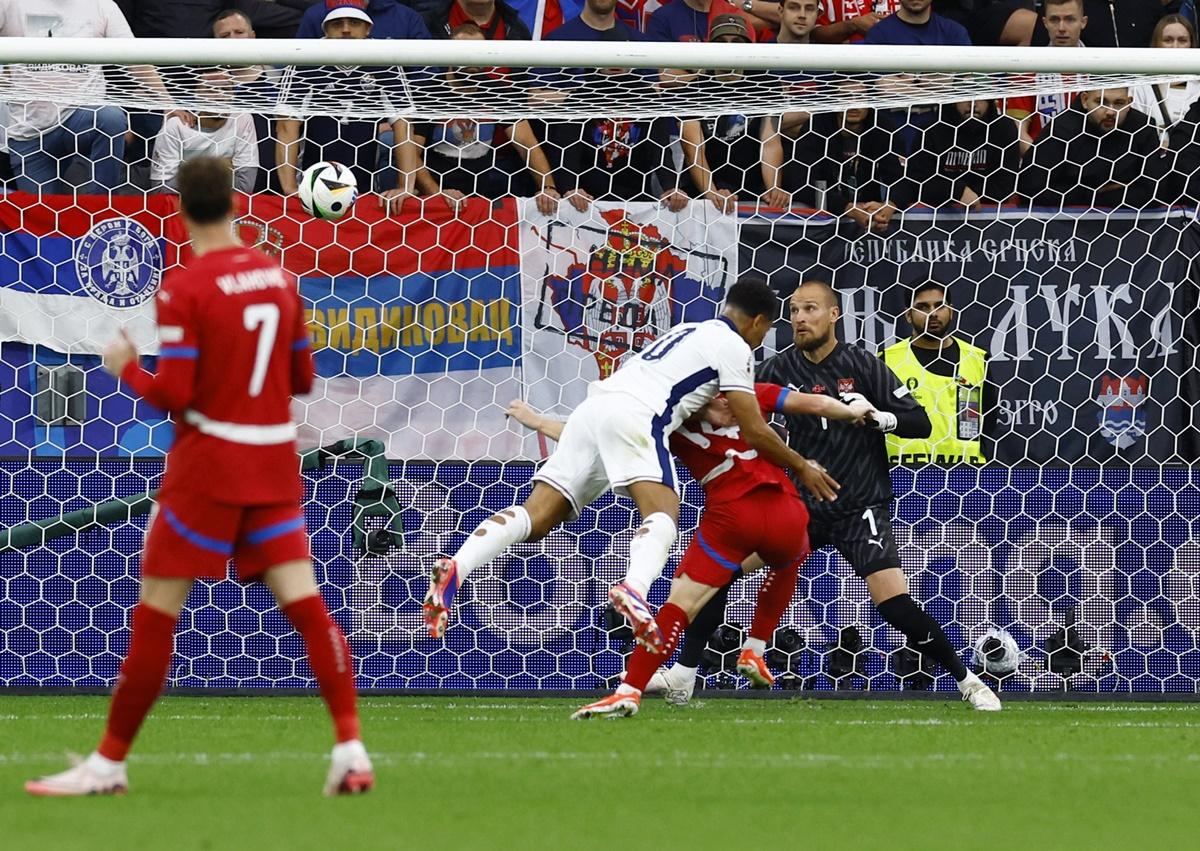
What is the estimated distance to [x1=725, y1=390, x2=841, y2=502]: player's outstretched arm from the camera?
7.73 meters

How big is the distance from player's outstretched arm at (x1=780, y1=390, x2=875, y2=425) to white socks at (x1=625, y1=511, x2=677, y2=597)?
841mm

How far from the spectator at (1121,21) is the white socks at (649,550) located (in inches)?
238

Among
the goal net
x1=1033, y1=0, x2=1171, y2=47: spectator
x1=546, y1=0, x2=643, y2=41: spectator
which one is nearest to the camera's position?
the goal net

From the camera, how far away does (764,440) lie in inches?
306

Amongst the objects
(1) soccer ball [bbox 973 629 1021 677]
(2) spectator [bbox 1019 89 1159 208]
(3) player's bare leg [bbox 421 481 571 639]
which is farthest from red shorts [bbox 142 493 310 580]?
(2) spectator [bbox 1019 89 1159 208]

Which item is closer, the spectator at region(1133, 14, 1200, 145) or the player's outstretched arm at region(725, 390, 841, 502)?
the player's outstretched arm at region(725, 390, 841, 502)

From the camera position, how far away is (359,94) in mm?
9531

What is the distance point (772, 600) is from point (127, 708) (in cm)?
415

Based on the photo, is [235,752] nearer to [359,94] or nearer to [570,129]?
[359,94]

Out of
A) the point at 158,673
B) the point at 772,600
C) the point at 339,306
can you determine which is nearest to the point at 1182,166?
the point at 772,600

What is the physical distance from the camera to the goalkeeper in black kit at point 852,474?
27.8 feet

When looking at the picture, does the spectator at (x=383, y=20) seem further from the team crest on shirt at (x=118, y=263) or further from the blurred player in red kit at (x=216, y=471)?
the blurred player in red kit at (x=216, y=471)

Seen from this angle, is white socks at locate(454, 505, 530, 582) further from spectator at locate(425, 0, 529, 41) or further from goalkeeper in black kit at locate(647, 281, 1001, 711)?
spectator at locate(425, 0, 529, 41)

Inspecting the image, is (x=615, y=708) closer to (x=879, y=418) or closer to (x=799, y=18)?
(x=879, y=418)
